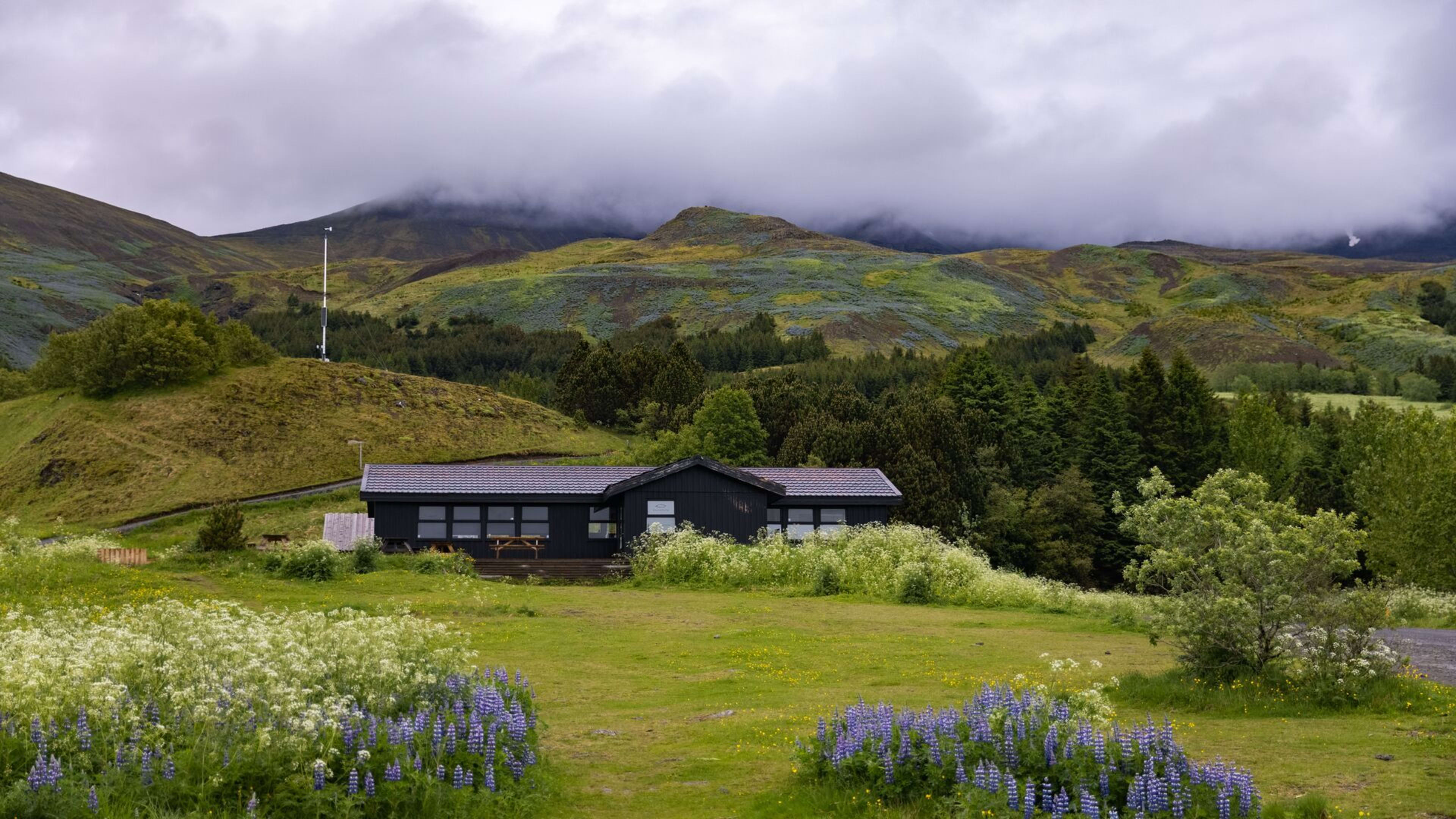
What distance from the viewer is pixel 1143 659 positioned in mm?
18375

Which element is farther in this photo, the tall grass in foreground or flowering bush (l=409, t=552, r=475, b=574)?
flowering bush (l=409, t=552, r=475, b=574)

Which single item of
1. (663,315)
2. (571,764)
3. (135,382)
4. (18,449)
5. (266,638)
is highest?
(663,315)

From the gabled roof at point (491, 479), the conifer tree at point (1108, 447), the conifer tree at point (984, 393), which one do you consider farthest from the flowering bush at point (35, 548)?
the conifer tree at point (1108, 447)

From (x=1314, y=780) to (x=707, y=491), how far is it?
3138cm

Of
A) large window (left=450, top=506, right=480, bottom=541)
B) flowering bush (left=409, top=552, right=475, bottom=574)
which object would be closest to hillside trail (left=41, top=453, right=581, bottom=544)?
large window (left=450, top=506, right=480, bottom=541)

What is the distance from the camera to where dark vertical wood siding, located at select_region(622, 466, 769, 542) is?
4053 centimetres

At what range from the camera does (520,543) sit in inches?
1647

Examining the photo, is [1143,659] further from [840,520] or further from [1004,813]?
[840,520]

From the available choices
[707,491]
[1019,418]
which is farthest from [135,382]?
[1019,418]

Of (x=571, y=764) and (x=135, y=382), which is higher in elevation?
(x=135, y=382)

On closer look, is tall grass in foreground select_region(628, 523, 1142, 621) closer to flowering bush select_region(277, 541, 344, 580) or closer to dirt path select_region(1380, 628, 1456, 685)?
dirt path select_region(1380, 628, 1456, 685)

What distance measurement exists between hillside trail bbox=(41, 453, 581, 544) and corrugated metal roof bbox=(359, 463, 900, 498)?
10.4 m

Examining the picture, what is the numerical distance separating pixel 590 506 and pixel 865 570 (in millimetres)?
13709

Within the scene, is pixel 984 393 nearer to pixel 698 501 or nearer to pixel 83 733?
pixel 698 501
